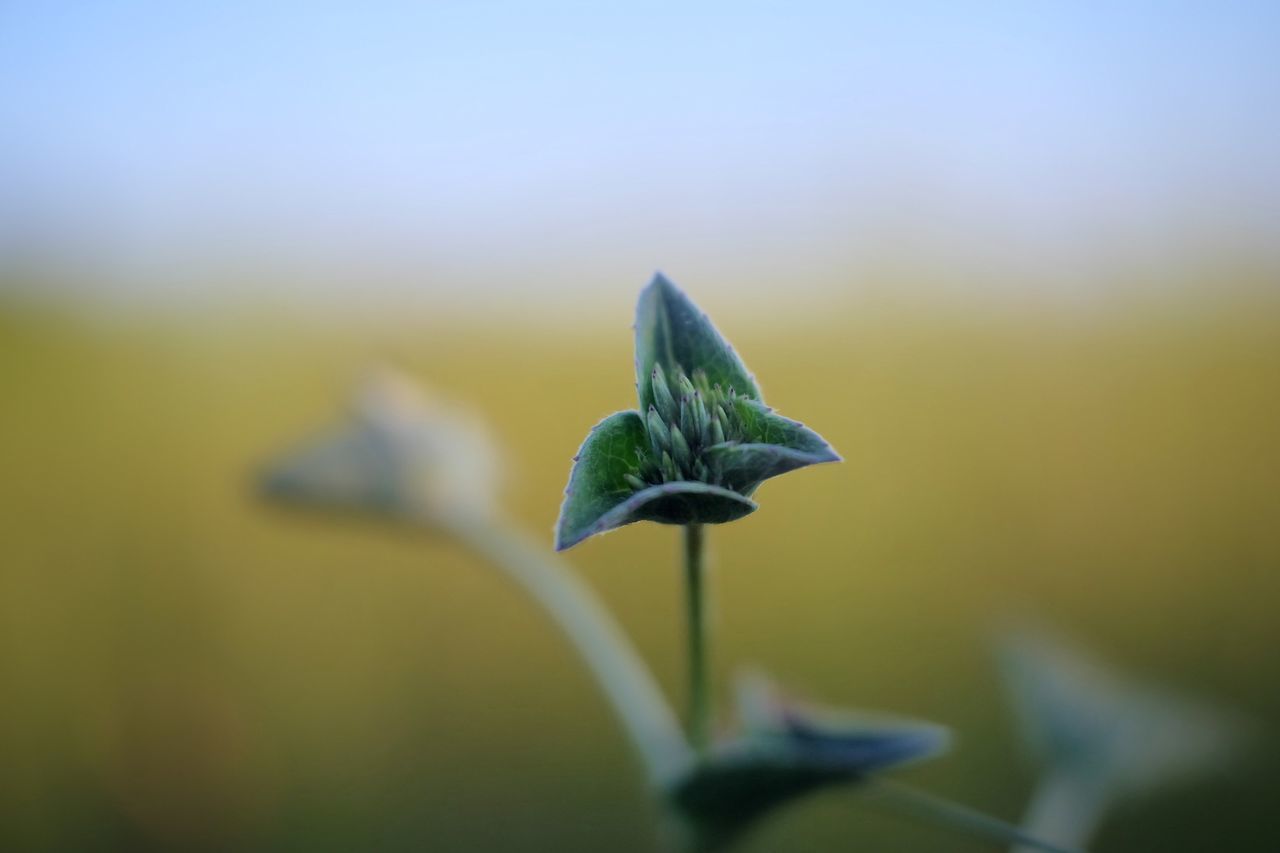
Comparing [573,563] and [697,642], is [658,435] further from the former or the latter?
[573,563]

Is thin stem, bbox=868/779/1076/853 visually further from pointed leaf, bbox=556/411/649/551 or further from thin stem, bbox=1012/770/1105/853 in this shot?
thin stem, bbox=1012/770/1105/853

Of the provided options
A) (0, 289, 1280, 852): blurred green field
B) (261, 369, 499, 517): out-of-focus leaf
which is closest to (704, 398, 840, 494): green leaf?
(261, 369, 499, 517): out-of-focus leaf

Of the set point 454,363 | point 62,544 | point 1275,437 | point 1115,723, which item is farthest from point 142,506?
point 1275,437

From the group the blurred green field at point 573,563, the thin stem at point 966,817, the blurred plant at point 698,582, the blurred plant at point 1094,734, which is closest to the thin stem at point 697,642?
the blurred plant at point 698,582

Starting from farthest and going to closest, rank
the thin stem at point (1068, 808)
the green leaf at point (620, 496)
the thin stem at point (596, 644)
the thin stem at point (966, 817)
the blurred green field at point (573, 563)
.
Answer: the blurred green field at point (573, 563) → the thin stem at point (1068, 808) → the thin stem at point (596, 644) → the thin stem at point (966, 817) → the green leaf at point (620, 496)

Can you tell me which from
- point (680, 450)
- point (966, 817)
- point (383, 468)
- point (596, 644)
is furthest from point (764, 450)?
point (383, 468)

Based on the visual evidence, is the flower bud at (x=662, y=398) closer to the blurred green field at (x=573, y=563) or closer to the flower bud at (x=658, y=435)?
the flower bud at (x=658, y=435)
